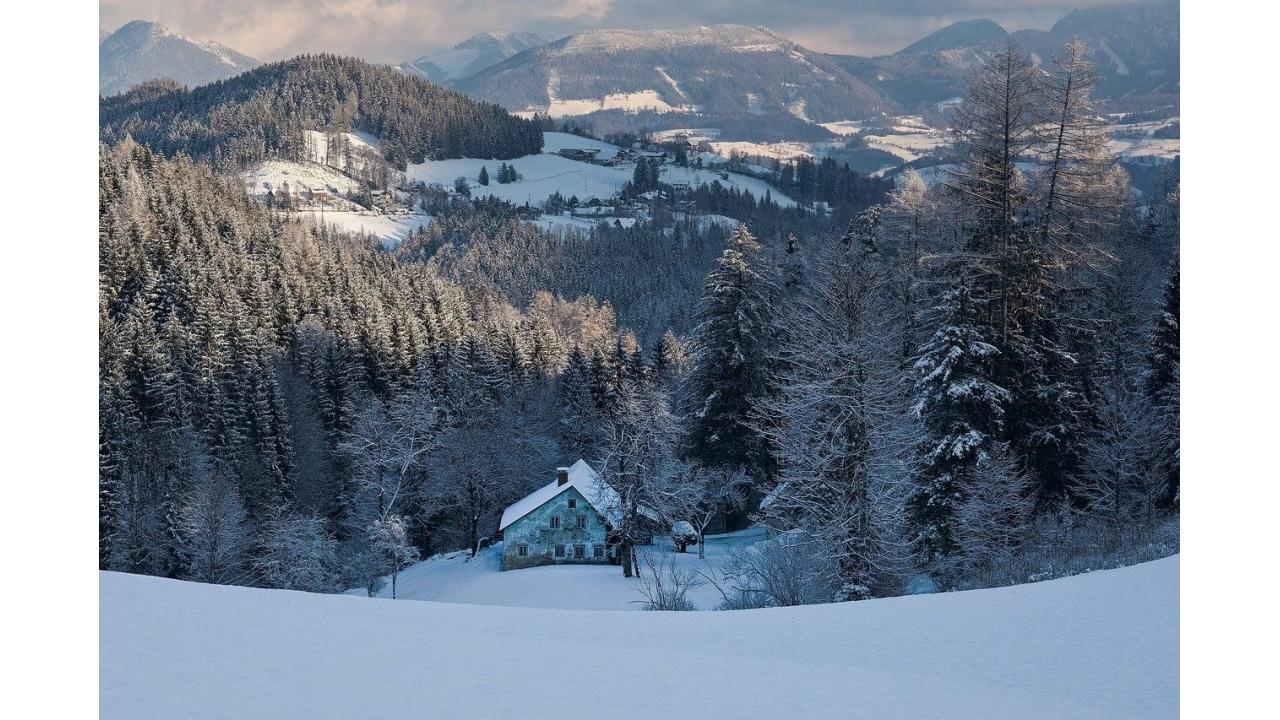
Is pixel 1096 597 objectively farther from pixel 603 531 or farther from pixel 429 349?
pixel 429 349

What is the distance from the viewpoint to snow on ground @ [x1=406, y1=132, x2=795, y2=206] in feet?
548

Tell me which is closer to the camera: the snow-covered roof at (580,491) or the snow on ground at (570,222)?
the snow-covered roof at (580,491)

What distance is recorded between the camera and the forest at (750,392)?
17203 millimetres

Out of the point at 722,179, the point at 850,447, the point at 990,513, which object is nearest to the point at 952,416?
the point at 990,513

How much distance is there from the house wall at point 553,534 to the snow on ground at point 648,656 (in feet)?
73.9

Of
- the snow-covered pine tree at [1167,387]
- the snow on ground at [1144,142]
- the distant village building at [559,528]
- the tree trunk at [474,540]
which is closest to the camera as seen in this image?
the snow-covered pine tree at [1167,387]

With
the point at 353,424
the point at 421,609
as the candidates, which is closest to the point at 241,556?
the point at 353,424

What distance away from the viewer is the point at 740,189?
6654 inches

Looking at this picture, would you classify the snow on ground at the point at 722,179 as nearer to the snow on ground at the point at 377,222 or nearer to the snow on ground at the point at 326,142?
the snow on ground at the point at 377,222

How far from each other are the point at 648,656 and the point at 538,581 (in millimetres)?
21458

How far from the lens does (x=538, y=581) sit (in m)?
29.4

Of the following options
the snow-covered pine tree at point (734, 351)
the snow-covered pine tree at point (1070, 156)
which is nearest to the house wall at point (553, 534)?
the snow-covered pine tree at point (734, 351)

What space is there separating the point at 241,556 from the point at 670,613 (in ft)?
80.4
